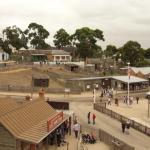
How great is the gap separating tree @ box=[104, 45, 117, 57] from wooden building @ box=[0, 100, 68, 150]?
123 meters

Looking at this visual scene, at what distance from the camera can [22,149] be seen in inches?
1037

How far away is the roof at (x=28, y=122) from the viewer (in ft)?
84.5

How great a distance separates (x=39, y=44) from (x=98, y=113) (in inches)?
3198

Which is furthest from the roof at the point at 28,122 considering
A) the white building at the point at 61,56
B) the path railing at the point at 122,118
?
the white building at the point at 61,56

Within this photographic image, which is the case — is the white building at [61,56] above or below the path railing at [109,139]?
above

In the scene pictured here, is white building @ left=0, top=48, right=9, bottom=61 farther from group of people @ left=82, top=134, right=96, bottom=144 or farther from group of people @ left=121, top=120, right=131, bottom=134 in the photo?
group of people @ left=82, top=134, right=96, bottom=144

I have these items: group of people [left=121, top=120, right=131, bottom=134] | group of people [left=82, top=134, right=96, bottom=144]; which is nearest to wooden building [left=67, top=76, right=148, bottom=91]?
group of people [left=121, top=120, right=131, bottom=134]

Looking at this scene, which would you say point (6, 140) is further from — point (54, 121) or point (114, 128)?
point (114, 128)

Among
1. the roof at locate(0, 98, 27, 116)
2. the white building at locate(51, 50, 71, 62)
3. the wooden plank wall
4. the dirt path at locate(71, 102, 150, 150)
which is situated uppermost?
the white building at locate(51, 50, 71, 62)

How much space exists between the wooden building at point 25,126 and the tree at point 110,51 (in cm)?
12330

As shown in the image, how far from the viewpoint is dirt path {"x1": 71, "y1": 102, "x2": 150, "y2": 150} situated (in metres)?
33.1

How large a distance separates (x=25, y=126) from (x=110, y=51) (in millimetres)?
130996

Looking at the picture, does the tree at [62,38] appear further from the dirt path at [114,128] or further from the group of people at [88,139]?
the group of people at [88,139]

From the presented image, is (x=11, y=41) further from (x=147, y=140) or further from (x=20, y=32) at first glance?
(x=147, y=140)
